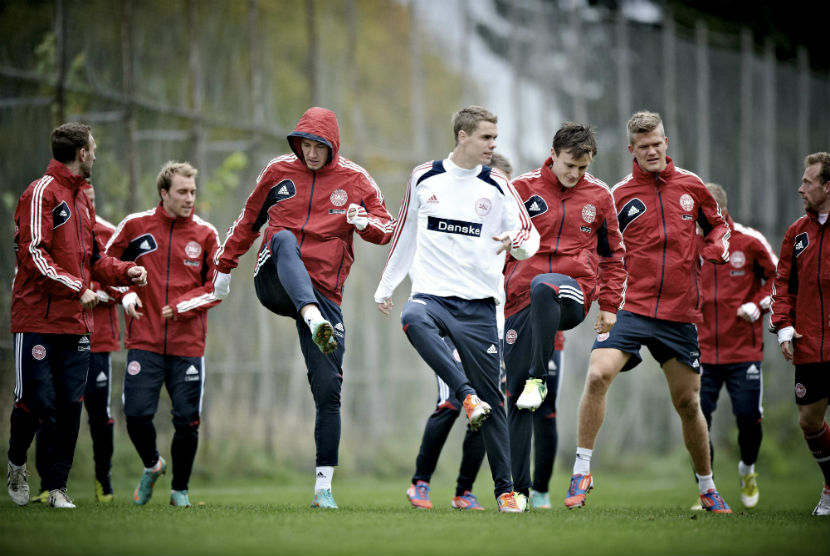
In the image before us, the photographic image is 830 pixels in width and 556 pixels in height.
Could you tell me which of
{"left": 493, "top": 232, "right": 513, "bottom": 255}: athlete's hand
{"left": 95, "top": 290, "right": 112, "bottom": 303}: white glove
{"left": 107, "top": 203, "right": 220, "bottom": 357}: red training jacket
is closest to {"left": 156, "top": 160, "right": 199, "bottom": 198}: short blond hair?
{"left": 107, "top": 203, "right": 220, "bottom": 357}: red training jacket

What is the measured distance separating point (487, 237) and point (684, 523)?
7.38ft

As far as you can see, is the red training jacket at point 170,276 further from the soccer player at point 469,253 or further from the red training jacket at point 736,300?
the red training jacket at point 736,300

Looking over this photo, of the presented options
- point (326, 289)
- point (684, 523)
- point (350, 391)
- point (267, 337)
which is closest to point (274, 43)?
point (267, 337)

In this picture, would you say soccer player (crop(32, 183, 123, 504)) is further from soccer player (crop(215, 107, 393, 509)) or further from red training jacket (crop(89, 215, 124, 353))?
soccer player (crop(215, 107, 393, 509))

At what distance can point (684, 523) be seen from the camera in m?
6.71

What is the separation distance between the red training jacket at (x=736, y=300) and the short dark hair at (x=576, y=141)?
114 inches

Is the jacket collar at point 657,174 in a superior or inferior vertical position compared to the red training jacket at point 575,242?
superior

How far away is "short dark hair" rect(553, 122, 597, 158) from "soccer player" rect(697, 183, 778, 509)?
2747mm

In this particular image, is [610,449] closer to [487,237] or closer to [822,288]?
[822,288]

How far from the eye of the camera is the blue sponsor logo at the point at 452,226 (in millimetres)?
7121

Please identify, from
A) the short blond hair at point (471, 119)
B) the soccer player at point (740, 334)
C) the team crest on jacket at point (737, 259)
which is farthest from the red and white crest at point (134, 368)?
the team crest on jacket at point (737, 259)

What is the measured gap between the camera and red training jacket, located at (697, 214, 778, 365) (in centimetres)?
1009

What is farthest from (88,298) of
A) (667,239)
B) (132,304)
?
(667,239)

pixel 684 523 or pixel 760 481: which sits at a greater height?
pixel 684 523
